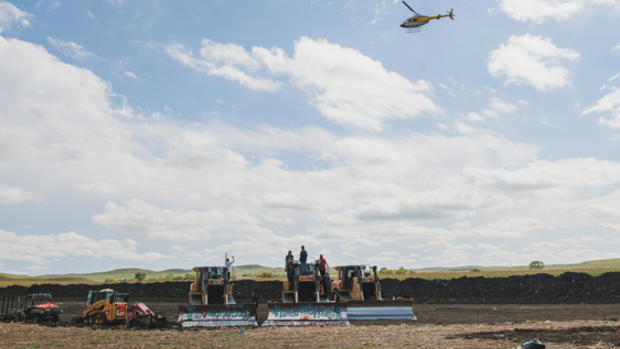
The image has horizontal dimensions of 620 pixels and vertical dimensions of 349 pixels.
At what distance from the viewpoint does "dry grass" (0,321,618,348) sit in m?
16.5

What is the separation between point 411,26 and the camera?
44.7 m

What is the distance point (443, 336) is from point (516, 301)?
962 inches

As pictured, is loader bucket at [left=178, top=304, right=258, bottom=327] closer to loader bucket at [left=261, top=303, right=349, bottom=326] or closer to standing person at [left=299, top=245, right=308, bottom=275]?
loader bucket at [left=261, top=303, right=349, bottom=326]

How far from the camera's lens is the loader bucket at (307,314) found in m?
23.2

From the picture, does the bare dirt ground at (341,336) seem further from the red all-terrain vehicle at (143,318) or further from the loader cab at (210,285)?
the loader cab at (210,285)

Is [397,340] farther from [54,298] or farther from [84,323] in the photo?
[54,298]

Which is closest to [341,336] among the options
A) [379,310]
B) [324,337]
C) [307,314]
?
[324,337]

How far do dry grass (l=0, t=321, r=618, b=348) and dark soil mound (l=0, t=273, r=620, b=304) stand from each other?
17405 millimetres

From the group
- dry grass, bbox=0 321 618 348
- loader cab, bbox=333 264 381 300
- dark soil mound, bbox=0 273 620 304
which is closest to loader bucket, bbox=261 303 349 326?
dry grass, bbox=0 321 618 348

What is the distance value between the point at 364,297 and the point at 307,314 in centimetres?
552

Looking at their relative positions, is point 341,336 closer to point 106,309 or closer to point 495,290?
point 106,309

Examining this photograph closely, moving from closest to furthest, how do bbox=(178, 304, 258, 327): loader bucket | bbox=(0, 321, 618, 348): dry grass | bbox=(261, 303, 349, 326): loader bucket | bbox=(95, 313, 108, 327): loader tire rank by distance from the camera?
bbox=(0, 321, 618, 348): dry grass
bbox=(261, 303, 349, 326): loader bucket
bbox=(178, 304, 258, 327): loader bucket
bbox=(95, 313, 108, 327): loader tire

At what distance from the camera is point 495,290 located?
4272cm

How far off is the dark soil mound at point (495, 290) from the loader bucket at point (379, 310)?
55.9 feet
